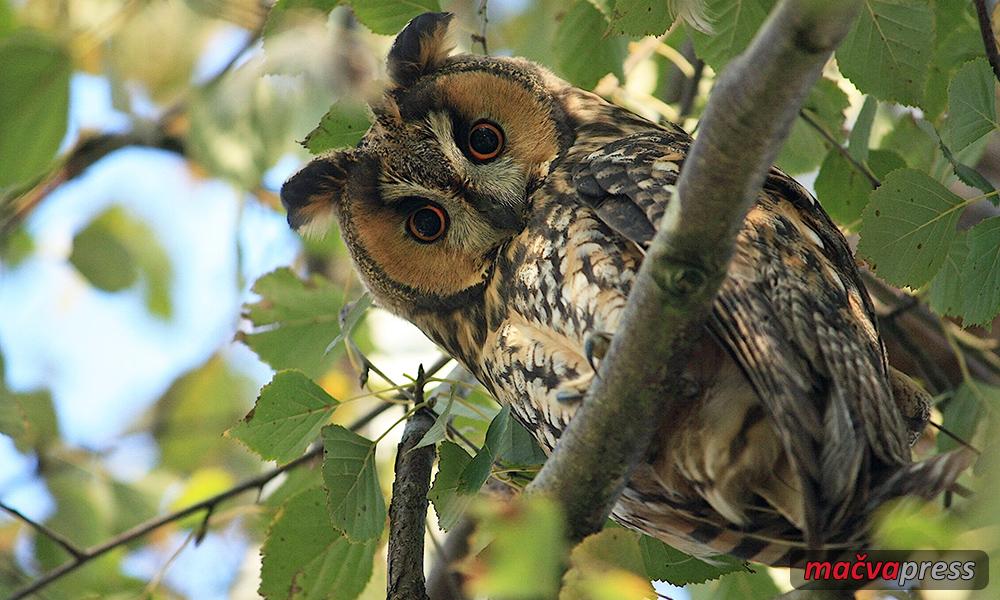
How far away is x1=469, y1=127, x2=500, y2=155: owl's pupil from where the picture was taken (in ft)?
7.61

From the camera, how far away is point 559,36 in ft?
8.21

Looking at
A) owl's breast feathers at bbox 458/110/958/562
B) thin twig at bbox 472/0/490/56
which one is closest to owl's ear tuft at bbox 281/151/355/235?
thin twig at bbox 472/0/490/56

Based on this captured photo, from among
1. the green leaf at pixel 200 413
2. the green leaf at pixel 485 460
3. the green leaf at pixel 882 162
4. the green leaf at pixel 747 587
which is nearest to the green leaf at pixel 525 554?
the green leaf at pixel 485 460

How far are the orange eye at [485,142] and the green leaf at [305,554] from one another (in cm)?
84

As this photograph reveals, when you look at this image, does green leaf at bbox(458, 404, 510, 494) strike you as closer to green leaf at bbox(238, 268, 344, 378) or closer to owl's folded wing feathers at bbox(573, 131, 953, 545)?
owl's folded wing feathers at bbox(573, 131, 953, 545)

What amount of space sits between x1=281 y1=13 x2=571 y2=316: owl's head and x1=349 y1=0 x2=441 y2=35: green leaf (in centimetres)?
4

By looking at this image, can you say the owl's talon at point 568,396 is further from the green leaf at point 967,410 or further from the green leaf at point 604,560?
the green leaf at point 967,410

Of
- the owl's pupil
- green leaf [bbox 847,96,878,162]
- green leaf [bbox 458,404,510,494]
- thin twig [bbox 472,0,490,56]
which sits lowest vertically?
green leaf [bbox 458,404,510,494]

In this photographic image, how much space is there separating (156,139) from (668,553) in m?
3.32

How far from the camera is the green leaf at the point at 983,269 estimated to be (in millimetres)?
1902

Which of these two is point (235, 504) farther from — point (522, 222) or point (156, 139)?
point (522, 222)

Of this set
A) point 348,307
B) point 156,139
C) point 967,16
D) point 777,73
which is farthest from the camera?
point 156,139

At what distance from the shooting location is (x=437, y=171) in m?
2.27

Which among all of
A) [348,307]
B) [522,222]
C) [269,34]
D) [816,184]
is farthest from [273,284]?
[816,184]
